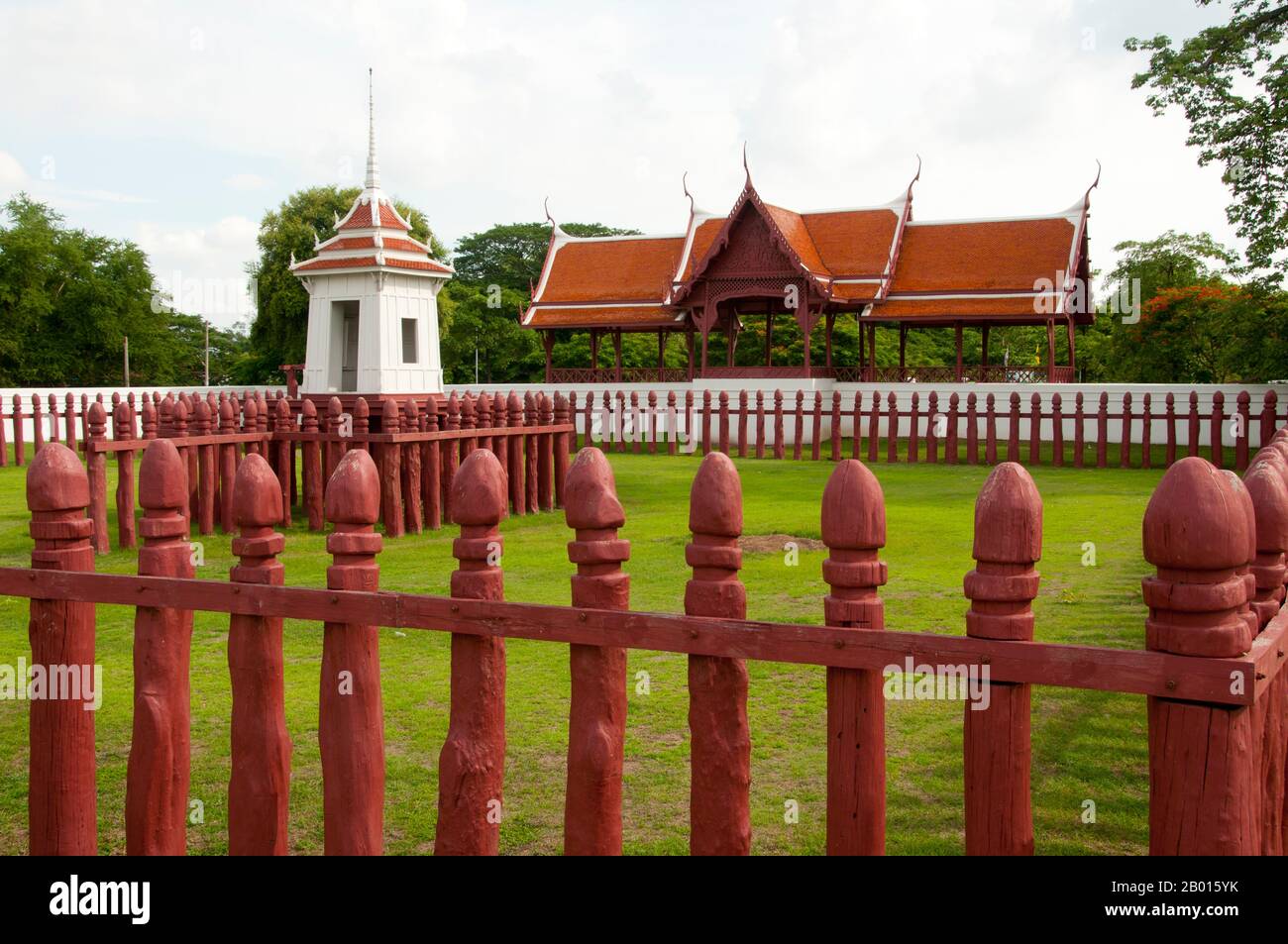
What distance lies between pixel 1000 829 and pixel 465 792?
1208mm

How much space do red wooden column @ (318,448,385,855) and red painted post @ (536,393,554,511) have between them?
9.31 metres

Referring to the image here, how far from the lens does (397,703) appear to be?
5.31 metres

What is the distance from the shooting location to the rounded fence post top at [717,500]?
2506 millimetres

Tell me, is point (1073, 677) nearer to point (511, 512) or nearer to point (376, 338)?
point (511, 512)

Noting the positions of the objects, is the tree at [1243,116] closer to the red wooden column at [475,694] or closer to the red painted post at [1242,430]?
the red painted post at [1242,430]

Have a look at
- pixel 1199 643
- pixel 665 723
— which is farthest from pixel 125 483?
pixel 1199 643

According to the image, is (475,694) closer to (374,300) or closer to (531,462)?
(531,462)

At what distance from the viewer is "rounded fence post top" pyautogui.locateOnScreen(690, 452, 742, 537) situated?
2506 millimetres

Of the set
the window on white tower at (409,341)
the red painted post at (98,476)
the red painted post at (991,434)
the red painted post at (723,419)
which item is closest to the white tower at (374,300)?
the window on white tower at (409,341)

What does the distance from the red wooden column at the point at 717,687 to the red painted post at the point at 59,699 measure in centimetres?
177

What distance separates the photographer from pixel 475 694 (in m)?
2.74

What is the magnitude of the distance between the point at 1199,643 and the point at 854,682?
25.7 inches
